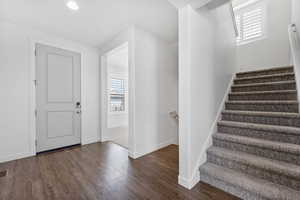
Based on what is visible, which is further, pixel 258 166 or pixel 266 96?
pixel 266 96

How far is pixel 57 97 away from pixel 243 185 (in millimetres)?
3356

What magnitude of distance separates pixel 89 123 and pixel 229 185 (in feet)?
9.73

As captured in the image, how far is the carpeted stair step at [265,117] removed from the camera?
1.61 m

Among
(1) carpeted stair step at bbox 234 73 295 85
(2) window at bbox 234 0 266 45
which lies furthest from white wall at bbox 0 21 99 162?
(2) window at bbox 234 0 266 45

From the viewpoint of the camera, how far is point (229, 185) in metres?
1.43

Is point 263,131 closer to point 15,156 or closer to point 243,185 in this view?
point 243,185

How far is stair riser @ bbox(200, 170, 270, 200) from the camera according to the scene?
51.0 inches

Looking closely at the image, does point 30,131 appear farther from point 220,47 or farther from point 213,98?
point 220,47

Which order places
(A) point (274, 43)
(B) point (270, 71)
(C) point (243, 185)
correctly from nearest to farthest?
1. (C) point (243, 185)
2. (B) point (270, 71)
3. (A) point (274, 43)

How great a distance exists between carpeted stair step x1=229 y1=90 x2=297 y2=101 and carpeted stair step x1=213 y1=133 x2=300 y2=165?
0.91 m

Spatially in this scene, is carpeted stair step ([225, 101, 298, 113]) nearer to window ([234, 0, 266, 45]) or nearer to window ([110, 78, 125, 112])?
window ([234, 0, 266, 45])

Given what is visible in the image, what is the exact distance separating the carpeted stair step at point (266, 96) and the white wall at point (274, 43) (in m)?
1.85

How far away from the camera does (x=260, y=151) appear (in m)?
1.55

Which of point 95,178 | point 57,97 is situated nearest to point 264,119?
point 95,178
